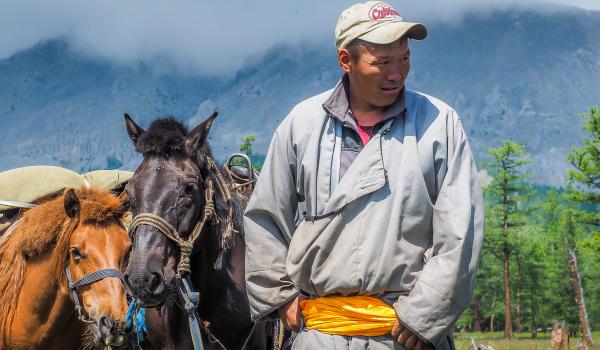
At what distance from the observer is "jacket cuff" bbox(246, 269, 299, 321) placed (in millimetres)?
4113

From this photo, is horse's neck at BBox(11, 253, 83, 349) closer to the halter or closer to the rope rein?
the halter

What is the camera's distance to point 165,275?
5117mm

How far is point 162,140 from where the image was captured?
5648mm

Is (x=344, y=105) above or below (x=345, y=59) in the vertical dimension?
below

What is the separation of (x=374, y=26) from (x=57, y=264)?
11.8ft

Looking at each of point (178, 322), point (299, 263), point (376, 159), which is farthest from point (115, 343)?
point (376, 159)

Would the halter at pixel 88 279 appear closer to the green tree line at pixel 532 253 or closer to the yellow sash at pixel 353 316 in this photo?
the yellow sash at pixel 353 316

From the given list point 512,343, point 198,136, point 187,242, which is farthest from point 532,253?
point 187,242

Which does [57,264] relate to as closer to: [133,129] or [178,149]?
[133,129]

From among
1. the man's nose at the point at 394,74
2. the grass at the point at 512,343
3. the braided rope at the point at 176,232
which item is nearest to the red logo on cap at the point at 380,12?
the man's nose at the point at 394,74

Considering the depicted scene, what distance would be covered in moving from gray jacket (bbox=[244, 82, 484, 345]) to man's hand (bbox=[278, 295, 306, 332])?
0.03 metres

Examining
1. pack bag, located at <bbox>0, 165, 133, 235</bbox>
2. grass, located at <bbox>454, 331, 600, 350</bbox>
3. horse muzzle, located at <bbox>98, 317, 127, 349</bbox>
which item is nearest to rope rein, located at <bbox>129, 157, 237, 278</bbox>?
horse muzzle, located at <bbox>98, 317, 127, 349</bbox>

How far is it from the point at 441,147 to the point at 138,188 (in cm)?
217

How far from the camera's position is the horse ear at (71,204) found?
649 cm
